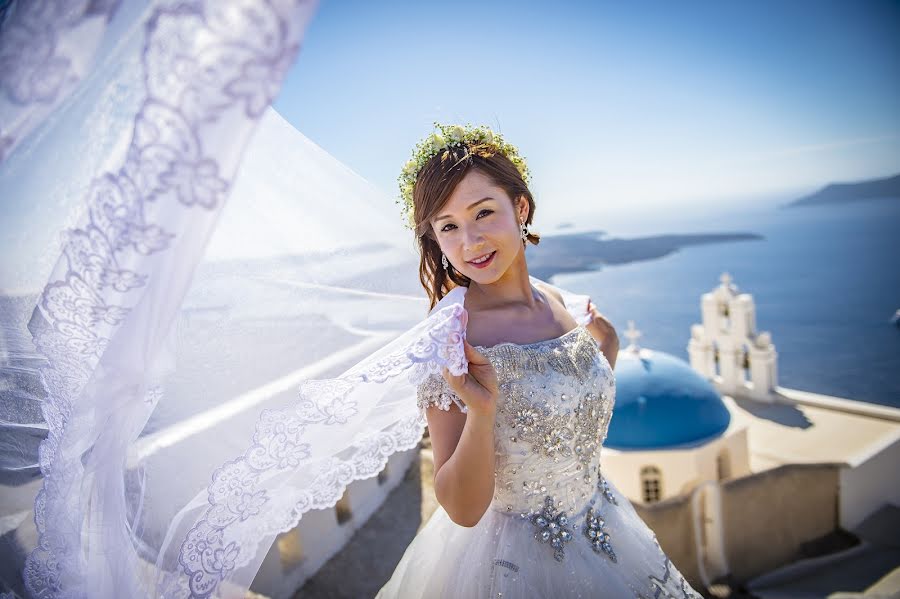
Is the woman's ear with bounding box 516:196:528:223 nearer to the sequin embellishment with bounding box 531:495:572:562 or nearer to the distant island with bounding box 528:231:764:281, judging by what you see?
the sequin embellishment with bounding box 531:495:572:562

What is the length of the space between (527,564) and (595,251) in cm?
6393

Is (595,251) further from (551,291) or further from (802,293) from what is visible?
(551,291)

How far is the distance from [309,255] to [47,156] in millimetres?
937

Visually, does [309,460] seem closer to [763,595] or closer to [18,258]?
[18,258]

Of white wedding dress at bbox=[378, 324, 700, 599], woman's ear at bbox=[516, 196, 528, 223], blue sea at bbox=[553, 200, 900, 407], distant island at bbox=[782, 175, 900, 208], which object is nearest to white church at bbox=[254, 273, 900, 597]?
white wedding dress at bbox=[378, 324, 700, 599]

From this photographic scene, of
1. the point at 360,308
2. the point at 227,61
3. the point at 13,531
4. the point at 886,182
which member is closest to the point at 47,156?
the point at 227,61

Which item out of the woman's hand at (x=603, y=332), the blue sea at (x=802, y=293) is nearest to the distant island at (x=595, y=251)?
the blue sea at (x=802, y=293)

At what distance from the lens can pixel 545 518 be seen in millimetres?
2141

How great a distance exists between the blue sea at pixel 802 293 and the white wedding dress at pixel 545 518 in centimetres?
2709

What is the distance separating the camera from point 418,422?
2.58m

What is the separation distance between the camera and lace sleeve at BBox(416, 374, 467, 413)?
72.9 inches

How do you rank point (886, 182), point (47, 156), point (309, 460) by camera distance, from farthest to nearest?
point (886, 182), point (309, 460), point (47, 156)

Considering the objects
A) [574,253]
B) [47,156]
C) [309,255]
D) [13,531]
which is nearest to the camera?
[47,156]

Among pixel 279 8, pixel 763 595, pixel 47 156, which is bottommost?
pixel 763 595
